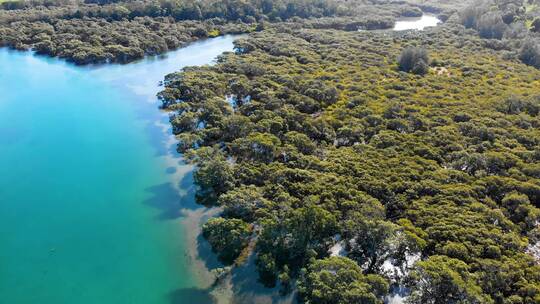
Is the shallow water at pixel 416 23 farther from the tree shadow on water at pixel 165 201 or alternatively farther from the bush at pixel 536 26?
the tree shadow on water at pixel 165 201

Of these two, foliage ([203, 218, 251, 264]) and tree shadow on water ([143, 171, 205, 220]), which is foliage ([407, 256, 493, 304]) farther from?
tree shadow on water ([143, 171, 205, 220])

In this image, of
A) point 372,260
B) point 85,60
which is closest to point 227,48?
point 85,60

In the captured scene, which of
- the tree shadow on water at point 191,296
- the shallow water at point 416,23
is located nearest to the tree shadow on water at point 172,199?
the tree shadow on water at point 191,296

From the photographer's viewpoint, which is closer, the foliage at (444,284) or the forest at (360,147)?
the foliage at (444,284)

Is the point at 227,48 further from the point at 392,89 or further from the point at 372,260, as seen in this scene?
the point at 372,260

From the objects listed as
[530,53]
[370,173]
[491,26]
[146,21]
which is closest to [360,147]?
[370,173]

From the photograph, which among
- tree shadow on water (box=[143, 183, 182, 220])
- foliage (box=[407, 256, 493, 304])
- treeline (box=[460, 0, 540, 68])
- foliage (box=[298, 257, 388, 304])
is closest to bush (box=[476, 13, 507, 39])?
treeline (box=[460, 0, 540, 68])
